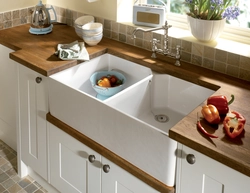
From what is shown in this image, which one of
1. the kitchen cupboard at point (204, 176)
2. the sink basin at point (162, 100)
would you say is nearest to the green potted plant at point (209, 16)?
the sink basin at point (162, 100)

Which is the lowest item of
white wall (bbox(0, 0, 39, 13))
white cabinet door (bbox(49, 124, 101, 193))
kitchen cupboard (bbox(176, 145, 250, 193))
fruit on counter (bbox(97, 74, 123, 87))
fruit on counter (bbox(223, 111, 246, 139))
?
white cabinet door (bbox(49, 124, 101, 193))

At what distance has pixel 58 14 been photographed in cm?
295

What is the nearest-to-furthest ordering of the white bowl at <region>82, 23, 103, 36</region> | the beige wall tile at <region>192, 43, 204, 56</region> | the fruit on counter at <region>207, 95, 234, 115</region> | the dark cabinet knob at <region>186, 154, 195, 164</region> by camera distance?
the dark cabinet knob at <region>186, 154, 195, 164</region> → the fruit on counter at <region>207, 95, 234, 115</region> → the beige wall tile at <region>192, 43, 204, 56</region> → the white bowl at <region>82, 23, 103, 36</region>

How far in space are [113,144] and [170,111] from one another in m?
0.53

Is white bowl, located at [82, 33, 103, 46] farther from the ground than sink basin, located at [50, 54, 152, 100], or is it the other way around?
white bowl, located at [82, 33, 103, 46]

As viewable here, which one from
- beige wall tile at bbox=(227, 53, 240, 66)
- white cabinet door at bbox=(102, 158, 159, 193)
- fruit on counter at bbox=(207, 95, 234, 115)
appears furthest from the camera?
beige wall tile at bbox=(227, 53, 240, 66)

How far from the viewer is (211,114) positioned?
164cm

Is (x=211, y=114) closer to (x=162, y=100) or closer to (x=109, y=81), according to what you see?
(x=162, y=100)

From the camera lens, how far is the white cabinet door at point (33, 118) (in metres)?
2.28

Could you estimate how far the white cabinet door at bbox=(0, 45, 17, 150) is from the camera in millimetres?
2636

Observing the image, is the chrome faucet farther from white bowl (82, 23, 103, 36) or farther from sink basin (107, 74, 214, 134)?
white bowl (82, 23, 103, 36)

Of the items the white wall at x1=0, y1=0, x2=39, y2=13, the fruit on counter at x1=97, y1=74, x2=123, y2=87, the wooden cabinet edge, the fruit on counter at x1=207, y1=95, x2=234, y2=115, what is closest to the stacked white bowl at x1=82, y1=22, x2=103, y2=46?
the fruit on counter at x1=97, y1=74, x2=123, y2=87

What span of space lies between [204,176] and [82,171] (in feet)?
2.60

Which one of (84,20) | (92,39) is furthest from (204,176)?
(84,20)
